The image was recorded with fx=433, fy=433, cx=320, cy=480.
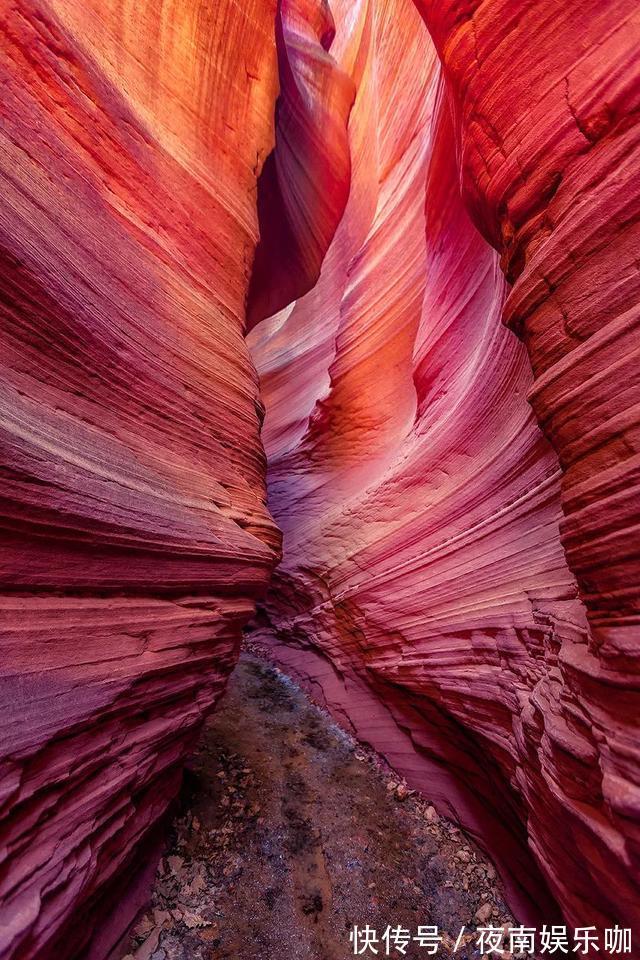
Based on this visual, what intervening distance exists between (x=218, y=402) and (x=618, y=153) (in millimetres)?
3209

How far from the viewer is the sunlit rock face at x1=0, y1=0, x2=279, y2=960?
6.31 ft

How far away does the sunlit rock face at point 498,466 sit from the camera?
193 centimetres


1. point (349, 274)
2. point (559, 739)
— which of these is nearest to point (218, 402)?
point (559, 739)

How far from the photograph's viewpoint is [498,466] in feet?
→ 12.8

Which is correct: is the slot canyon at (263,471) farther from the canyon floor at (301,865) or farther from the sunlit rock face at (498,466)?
the canyon floor at (301,865)

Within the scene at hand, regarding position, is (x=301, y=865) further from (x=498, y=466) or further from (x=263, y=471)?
(x=498, y=466)

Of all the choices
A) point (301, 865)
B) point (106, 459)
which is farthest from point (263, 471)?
point (301, 865)

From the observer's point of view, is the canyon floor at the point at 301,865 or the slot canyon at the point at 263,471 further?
the canyon floor at the point at 301,865

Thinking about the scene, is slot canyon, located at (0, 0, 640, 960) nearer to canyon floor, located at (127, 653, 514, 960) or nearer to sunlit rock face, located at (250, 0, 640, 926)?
sunlit rock face, located at (250, 0, 640, 926)

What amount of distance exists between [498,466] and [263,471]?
2.42 metres

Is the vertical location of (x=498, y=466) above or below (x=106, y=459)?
below

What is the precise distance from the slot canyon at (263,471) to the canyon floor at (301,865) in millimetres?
174

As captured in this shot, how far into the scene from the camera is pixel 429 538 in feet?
15.4

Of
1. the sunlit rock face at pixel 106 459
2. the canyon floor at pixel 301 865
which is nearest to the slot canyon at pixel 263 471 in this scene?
the sunlit rock face at pixel 106 459
